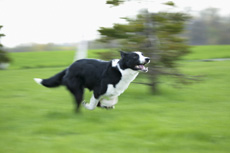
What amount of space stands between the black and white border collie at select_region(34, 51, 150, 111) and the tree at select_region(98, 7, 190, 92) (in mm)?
2848

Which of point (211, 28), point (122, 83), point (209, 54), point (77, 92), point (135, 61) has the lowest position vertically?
point (77, 92)

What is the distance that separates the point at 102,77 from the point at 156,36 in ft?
11.7

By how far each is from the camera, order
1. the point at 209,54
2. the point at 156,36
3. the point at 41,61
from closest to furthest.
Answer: the point at 156,36, the point at 41,61, the point at 209,54

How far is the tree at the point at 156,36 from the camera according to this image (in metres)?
9.45

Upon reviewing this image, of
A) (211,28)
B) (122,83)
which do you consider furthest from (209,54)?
(122,83)

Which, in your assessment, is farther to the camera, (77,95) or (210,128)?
(77,95)

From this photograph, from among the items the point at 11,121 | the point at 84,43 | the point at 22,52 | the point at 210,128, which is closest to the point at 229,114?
the point at 210,128

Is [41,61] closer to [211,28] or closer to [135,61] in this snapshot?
[135,61]

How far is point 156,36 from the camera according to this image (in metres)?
9.60

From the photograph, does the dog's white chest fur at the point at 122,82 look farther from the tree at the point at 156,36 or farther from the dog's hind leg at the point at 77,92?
the tree at the point at 156,36

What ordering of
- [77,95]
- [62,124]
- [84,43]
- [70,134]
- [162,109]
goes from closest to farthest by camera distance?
[70,134] < [62,124] < [77,95] < [162,109] < [84,43]

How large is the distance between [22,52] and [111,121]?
42.9m

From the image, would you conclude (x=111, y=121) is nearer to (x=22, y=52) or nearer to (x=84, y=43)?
(x=84, y=43)

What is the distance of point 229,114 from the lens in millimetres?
7160
